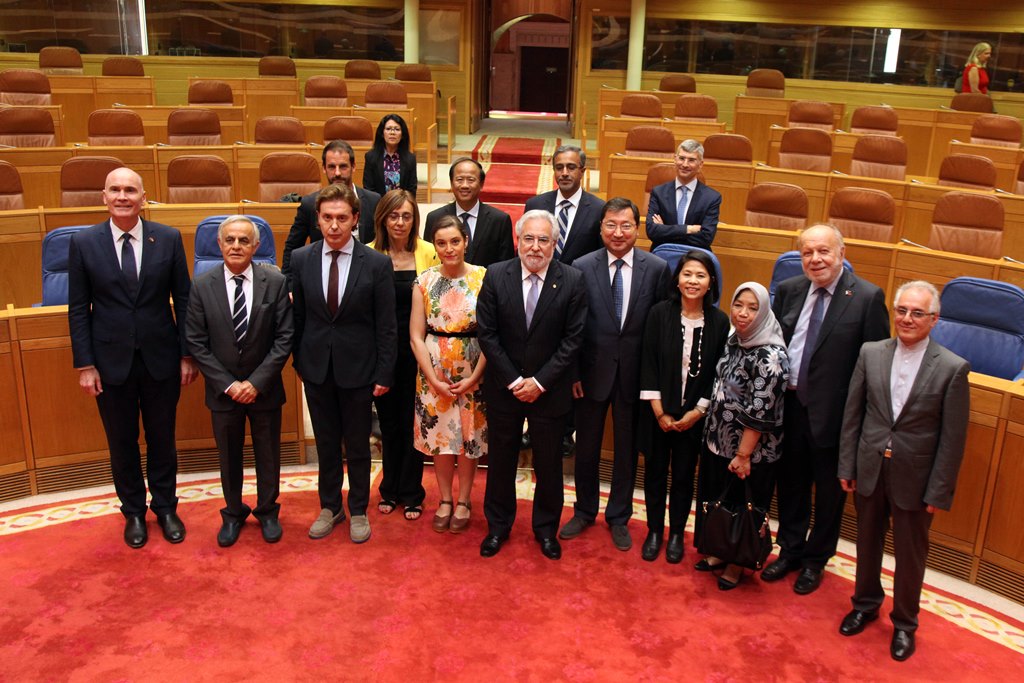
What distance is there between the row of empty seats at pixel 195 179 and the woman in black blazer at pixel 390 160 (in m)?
1.04

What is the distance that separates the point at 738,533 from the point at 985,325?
1.77 m

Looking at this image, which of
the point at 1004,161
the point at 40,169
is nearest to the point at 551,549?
the point at 40,169

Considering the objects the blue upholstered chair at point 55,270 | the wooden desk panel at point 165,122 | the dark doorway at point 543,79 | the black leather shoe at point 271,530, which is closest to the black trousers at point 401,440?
the black leather shoe at point 271,530

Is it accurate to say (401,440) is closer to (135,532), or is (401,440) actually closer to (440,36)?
(135,532)

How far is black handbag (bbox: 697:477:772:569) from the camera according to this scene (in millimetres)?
3666

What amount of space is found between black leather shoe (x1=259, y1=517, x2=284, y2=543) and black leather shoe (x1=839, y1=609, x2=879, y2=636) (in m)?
2.40

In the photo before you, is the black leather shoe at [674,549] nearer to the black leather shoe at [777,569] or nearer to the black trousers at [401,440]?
the black leather shoe at [777,569]

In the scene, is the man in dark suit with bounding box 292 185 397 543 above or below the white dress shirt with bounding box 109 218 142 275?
below

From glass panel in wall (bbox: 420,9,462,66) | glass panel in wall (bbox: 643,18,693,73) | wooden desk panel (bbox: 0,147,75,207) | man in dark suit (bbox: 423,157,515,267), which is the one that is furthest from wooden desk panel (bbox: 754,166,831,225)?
glass panel in wall (bbox: 420,9,462,66)

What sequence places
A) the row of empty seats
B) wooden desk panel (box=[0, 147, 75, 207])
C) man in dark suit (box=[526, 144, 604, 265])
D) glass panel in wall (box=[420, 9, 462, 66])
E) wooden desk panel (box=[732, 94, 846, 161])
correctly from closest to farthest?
man in dark suit (box=[526, 144, 604, 265]), the row of empty seats, wooden desk panel (box=[0, 147, 75, 207]), wooden desk panel (box=[732, 94, 846, 161]), glass panel in wall (box=[420, 9, 462, 66])

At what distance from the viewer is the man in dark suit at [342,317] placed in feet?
12.6

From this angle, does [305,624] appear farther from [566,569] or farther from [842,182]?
[842,182]

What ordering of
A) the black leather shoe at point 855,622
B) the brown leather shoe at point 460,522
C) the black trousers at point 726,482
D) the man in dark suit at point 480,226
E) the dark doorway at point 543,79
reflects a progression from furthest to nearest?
1. the dark doorway at point 543,79
2. the man in dark suit at point 480,226
3. the brown leather shoe at point 460,522
4. the black trousers at point 726,482
5. the black leather shoe at point 855,622

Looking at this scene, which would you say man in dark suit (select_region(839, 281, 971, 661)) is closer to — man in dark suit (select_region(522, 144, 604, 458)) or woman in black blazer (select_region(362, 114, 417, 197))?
man in dark suit (select_region(522, 144, 604, 458))
